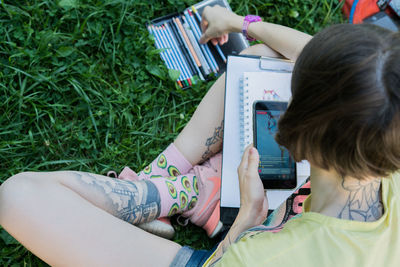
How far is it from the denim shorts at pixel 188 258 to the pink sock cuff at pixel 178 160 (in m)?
0.45

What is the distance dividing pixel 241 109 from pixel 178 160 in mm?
370

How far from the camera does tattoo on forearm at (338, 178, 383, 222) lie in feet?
3.20

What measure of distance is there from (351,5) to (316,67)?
1.64 metres

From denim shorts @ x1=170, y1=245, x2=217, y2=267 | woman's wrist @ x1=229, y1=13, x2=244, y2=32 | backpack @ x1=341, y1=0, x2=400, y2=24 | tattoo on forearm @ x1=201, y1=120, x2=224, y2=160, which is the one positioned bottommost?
denim shorts @ x1=170, y1=245, x2=217, y2=267

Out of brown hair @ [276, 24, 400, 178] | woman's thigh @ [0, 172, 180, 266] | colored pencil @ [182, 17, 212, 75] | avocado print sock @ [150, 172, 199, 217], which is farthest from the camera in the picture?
colored pencil @ [182, 17, 212, 75]

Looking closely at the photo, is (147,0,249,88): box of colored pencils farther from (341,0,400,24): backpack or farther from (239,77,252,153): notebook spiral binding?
(341,0,400,24): backpack

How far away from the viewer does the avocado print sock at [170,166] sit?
66.5 inches

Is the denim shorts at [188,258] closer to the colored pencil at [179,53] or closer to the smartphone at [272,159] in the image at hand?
the smartphone at [272,159]

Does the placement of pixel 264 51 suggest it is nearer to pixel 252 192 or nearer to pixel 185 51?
pixel 185 51

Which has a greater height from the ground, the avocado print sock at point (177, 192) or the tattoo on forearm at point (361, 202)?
the tattoo on forearm at point (361, 202)

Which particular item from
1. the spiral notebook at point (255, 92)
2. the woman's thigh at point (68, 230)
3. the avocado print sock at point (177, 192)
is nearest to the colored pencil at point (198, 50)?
the spiral notebook at point (255, 92)

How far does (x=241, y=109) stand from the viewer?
1.55 metres

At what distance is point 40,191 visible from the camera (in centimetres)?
129

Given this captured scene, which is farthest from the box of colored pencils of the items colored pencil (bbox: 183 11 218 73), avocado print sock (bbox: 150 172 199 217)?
avocado print sock (bbox: 150 172 199 217)
